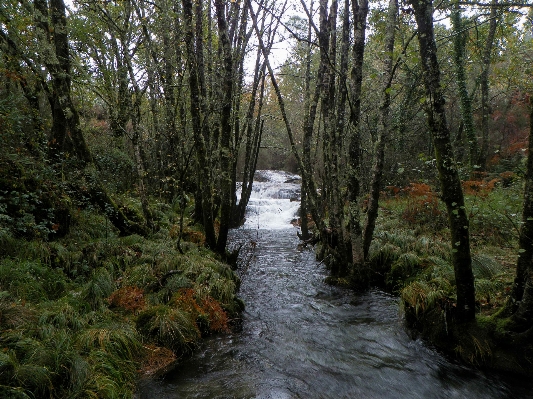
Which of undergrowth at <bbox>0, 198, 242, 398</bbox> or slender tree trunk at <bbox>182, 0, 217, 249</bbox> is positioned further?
slender tree trunk at <bbox>182, 0, 217, 249</bbox>

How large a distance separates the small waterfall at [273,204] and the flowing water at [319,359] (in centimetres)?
1015

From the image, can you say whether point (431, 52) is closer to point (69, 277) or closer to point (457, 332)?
point (457, 332)

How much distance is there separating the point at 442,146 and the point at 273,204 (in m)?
18.6

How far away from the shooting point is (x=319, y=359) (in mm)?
5379

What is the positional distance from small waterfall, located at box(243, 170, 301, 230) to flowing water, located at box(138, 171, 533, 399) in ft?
33.3

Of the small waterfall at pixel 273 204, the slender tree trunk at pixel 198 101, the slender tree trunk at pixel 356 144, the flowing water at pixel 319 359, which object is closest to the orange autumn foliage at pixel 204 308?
the flowing water at pixel 319 359

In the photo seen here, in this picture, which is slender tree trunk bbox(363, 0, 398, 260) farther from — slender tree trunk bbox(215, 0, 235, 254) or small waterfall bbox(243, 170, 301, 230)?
small waterfall bbox(243, 170, 301, 230)

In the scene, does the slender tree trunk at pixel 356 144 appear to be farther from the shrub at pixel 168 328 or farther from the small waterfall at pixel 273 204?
the small waterfall at pixel 273 204

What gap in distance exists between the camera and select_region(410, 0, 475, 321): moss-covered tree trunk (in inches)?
175

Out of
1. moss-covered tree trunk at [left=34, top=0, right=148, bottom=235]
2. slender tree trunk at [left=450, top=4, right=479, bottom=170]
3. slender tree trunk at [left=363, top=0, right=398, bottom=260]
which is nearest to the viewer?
slender tree trunk at [left=363, top=0, right=398, bottom=260]

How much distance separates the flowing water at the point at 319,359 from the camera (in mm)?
4512

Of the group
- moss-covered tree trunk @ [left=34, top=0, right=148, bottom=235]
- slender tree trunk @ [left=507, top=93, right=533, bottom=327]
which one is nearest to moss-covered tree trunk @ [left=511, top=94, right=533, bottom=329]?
slender tree trunk @ [left=507, top=93, right=533, bottom=327]

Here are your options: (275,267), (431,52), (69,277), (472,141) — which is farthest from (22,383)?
(472,141)

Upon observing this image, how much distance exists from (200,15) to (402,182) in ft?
41.4
